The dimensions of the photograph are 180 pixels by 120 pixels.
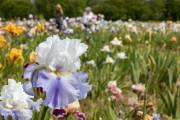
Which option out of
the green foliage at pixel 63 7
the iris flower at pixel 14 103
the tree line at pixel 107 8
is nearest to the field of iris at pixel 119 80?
the iris flower at pixel 14 103

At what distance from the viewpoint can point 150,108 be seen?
252cm

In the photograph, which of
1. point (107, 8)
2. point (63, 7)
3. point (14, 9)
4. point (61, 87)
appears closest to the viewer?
point (61, 87)

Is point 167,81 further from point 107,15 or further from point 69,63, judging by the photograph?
point 107,15

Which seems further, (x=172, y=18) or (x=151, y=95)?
(x=172, y=18)

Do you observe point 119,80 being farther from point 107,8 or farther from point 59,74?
point 107,8

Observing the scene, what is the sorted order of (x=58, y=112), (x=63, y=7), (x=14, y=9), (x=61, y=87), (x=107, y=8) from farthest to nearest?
(x=107, y=8) < (x=63, y=7) < (x=14, y=9) < (x=58, y=112) < (x=61, y=87)

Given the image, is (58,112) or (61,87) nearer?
(61,87)

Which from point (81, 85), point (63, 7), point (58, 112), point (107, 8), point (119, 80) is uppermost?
point (81, 85)

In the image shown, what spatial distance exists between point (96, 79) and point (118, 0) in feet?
58.0

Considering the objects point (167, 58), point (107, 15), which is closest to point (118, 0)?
point (107, 15)

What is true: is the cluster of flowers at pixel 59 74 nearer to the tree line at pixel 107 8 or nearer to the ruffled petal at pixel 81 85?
the ruffled petal at pixel 81 85

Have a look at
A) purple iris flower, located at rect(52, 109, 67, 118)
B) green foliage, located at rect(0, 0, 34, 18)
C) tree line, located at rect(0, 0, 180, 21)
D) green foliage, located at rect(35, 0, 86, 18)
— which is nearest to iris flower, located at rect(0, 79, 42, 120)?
purple iris flower, located at rect(52, 109, 67, 118)

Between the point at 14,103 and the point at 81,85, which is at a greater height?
the point at 81,85

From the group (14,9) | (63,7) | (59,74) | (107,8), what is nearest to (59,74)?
(59,74)
